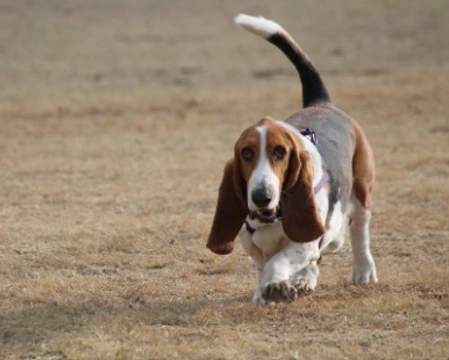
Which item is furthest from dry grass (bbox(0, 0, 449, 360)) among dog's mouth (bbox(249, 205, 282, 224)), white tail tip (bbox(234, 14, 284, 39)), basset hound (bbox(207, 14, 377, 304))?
white tail tip (bbox(234, 14, 284, 39))

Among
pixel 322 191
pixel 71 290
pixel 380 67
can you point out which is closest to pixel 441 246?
pixel 322 191

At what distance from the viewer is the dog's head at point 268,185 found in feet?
20.0

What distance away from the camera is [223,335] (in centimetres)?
609

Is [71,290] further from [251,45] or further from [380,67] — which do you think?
[251,45]

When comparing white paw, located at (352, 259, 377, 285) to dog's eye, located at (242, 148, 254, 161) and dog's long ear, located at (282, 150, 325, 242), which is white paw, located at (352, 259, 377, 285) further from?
dog's eye, located at (242, 148, 254, 161)

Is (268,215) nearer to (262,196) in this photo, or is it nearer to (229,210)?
(229,210)

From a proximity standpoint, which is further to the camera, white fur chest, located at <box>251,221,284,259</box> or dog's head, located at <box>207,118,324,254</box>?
white fur chest, located at <box>251,221,284,259</box>

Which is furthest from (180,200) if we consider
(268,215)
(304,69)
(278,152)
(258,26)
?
(278,152)

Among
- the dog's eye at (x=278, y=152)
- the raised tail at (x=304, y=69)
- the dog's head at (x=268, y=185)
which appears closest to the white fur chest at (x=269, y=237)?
the dog's head at (x=268, y=185)

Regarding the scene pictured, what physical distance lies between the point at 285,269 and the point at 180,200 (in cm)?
442

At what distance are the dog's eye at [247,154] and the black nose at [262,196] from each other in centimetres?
24

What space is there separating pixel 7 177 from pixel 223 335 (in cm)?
646

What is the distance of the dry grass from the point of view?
20.4 ft

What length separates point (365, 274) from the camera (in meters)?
7.45
